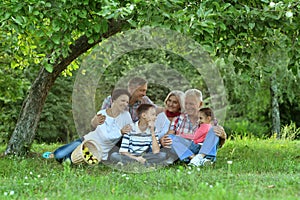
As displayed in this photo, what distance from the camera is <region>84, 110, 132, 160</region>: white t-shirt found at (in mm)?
6090

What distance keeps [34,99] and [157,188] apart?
3647 mm

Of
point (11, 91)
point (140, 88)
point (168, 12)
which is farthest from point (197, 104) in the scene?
point (11, 91)

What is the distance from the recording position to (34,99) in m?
7.19

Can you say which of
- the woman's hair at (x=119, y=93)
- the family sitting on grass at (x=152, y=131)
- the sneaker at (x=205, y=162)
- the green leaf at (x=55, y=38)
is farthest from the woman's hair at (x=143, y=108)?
the green leaf at (x=55, y=38)

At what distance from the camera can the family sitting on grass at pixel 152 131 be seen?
5.88m

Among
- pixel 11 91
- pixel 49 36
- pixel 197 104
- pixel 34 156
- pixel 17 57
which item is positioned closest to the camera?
pixel 49 36

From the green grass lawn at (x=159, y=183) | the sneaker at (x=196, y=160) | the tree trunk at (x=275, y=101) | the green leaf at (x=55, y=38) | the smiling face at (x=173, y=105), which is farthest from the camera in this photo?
the tree trunk at (x=275, y=101)

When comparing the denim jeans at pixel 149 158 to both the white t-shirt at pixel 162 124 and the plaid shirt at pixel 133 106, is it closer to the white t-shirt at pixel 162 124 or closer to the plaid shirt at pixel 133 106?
the white t-shirt at pixel 162 124

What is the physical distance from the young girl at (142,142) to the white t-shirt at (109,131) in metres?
0.16

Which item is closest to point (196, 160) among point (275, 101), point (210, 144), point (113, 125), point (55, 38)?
point (210, 144)

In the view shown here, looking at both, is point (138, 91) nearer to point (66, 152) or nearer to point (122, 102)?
point (122, 102)

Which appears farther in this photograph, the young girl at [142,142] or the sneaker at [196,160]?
the young girl at [142,142]

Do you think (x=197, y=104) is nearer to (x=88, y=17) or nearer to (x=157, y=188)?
(x=88, y=17)

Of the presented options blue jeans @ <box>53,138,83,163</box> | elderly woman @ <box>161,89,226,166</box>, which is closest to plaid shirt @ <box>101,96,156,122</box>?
elderly woman @ <box>161,89,226,166</box>
